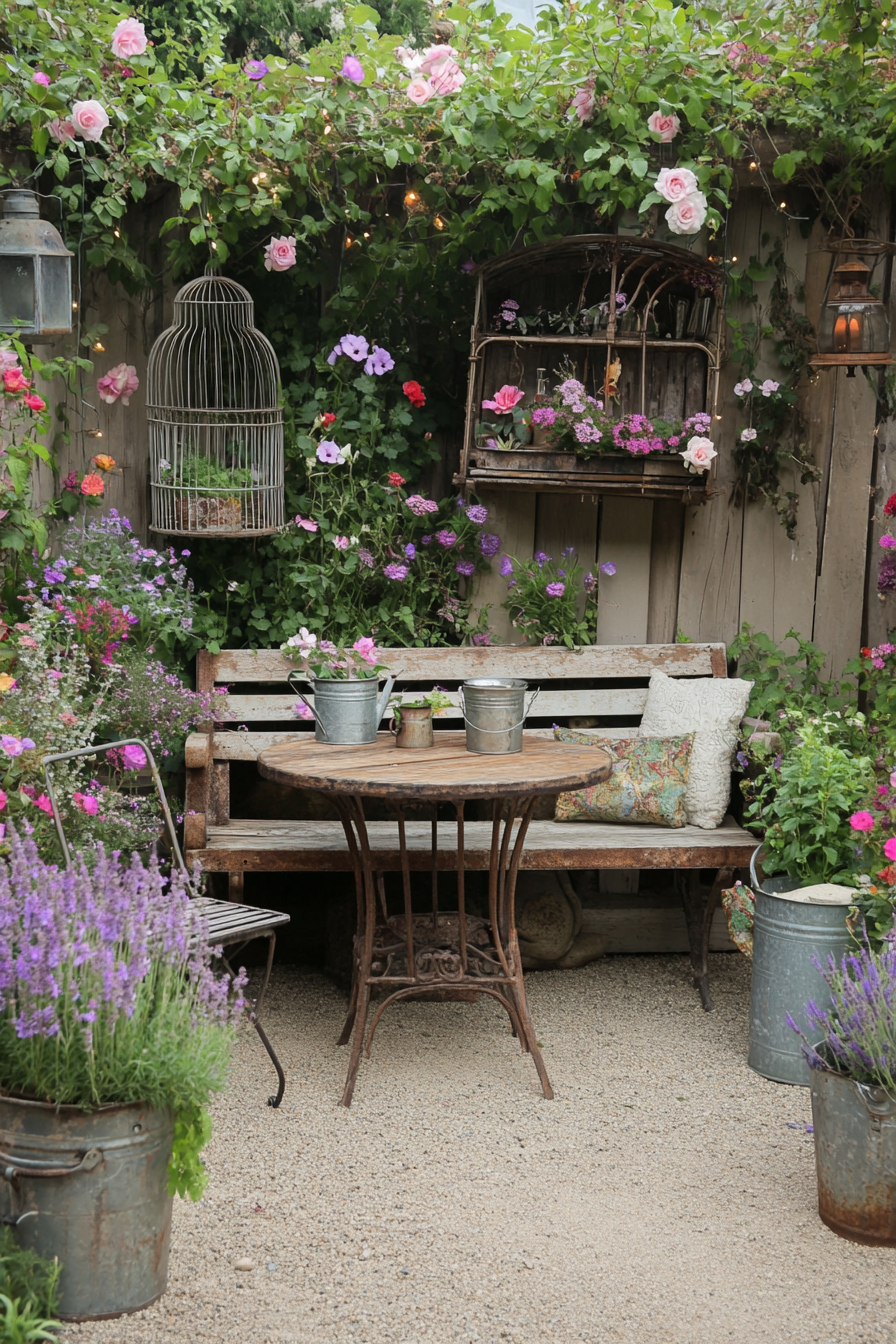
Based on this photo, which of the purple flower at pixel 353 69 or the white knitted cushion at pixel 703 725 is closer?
the purple flower at pixel 353 69

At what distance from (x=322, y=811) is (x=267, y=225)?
2134 millimetres

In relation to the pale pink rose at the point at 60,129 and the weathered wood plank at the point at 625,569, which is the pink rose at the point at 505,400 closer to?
the weathered wood plank at the point at 625,569

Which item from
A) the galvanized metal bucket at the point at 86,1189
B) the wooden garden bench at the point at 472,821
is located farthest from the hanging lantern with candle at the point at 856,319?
the galvanized metal bucket at the point at 86,1189

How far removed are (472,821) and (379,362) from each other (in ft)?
5.49

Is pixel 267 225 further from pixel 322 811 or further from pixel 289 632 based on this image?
pixel 322 811

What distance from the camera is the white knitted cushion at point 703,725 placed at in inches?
163

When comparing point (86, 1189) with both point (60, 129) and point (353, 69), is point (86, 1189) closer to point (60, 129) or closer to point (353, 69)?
point (60, 129)

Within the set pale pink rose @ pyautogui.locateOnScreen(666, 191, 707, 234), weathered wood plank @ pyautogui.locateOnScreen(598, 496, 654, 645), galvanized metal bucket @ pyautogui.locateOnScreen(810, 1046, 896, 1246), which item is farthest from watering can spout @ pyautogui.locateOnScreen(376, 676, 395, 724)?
pale pink rose @ pyautogui.locateOnScreen(666, 191, 707, 234)

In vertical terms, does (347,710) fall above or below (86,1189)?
above

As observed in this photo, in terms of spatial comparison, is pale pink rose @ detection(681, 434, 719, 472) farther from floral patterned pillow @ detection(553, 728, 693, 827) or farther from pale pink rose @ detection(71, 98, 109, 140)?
pale pink rose @ detection(71, 98, 109, 140)

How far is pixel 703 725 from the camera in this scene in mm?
4211

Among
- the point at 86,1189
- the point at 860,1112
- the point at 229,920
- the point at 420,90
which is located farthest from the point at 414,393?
the point at 86,1189

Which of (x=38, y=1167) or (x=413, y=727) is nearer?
(x=38, y=1167)

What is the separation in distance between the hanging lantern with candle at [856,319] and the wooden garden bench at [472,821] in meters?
1.11
